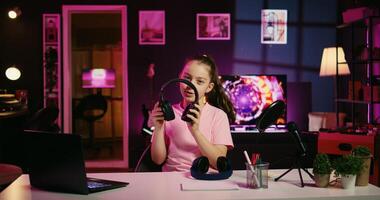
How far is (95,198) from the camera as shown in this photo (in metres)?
1.68

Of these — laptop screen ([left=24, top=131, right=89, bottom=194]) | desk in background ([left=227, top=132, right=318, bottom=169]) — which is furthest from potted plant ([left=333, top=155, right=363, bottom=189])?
desk in background ([left=227, top=132, right=318, bottom=169])

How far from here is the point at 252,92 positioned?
6.15m

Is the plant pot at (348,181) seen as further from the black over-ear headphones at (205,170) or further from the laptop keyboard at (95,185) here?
the laptop keyboard at (95,185)

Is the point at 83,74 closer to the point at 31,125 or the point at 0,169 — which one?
the point at 31,125

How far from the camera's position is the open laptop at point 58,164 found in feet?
5.53

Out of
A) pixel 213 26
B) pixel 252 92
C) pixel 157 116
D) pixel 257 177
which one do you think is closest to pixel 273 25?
pixel 213 26

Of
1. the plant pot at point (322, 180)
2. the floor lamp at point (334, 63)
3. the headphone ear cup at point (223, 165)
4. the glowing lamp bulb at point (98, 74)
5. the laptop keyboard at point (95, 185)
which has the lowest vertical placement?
the laptop keyboard at point (95, 185)

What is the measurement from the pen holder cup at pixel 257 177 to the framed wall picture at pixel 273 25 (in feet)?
15.9

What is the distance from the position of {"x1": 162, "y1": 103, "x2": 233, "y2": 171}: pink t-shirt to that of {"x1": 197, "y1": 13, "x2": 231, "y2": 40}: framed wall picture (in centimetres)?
410

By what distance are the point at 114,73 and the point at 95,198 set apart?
22.2 ft

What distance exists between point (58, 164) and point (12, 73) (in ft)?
16.2

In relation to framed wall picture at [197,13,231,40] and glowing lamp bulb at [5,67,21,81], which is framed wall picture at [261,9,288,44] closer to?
framed wall picture at [197,13,231,40]

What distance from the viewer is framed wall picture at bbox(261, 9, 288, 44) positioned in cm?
647

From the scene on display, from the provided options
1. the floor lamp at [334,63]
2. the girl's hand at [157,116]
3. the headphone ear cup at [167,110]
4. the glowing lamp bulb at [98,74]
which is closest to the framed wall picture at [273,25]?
the floor lamp at [334,63]
